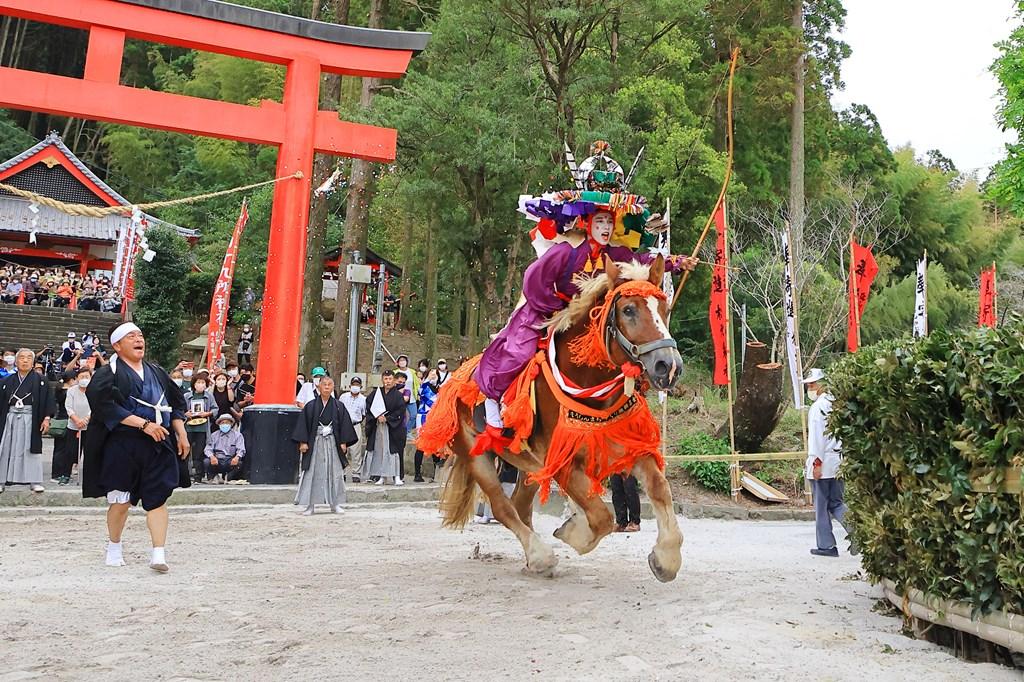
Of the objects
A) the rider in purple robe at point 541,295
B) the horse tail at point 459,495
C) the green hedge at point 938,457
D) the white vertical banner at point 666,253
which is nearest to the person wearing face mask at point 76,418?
the horse tail at point 459,495

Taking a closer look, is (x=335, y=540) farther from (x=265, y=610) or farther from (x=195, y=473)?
(x=195, y=473)

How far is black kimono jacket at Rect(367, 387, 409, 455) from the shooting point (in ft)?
44.0

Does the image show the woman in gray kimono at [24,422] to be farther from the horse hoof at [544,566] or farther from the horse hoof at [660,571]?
the horse hoof at [660,571]

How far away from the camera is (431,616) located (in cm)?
524

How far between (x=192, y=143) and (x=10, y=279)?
932 cm

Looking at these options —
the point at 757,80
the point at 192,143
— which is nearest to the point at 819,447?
the point at 757,80

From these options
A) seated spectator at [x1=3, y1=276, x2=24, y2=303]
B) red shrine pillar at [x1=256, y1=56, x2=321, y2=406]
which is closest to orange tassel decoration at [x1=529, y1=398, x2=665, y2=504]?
red shrine pillar at [x1=256, y1=56, x2=321, y2=406]

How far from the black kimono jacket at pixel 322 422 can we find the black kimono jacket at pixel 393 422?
2.40 m

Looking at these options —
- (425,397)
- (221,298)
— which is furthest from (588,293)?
(221,298)

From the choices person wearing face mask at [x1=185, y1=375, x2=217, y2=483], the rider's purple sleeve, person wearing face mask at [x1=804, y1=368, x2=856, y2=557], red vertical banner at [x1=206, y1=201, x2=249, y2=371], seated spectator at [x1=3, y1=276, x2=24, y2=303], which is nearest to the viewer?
the rider's purple sleeve

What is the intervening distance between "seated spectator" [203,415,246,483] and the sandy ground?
4.38 meters

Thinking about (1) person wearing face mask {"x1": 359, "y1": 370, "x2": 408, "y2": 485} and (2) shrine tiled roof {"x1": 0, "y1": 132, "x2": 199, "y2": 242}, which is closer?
(1) person wearing face mask {"x1": 359, "y1": 370, "x2": 408, "y2": 485}

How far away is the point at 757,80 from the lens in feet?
84.1

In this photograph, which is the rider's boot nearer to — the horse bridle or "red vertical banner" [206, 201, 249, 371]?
the horse bridle
